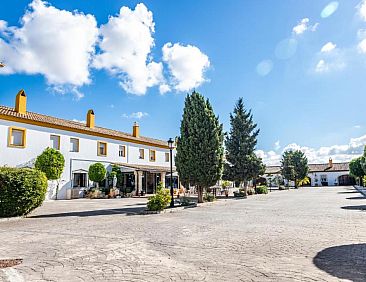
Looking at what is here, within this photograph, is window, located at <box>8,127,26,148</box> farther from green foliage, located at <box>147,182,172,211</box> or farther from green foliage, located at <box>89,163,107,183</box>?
green foliage, located at <box>147,182,172,211</box>

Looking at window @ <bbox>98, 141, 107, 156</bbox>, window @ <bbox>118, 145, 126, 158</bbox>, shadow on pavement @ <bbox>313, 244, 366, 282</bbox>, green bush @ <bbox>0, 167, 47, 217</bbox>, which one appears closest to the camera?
shadow on pavement @ <bbox>313, 244, 366, 282</bbox>

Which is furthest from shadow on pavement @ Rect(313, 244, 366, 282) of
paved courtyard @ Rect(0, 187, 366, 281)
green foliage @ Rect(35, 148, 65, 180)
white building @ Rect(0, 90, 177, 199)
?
white building @ Rect(0, 90, 177, 199)

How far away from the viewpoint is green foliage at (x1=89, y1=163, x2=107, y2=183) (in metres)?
27.4

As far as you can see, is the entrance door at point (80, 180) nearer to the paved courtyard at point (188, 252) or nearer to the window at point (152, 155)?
the window at point (152, 155)

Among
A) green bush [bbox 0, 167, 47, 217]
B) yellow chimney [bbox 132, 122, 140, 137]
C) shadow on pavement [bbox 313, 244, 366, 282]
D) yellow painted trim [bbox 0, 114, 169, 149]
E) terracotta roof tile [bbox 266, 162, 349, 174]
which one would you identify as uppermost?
yellow chimney [bbox 132, 122, 140, 137]

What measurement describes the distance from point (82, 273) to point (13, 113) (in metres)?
22.5

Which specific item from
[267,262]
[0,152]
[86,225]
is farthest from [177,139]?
[267,262]

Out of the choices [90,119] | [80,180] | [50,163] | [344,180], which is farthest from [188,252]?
[344,180]

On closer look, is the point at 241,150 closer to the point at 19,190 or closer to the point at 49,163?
the point at 49,163

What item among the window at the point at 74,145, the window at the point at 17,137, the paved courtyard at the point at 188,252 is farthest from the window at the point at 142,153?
the paved courtyard at the point at 188,252

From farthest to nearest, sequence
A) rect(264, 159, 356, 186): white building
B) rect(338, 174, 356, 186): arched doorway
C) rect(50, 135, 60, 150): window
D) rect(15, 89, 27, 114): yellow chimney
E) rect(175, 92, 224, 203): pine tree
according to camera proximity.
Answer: rect(264, 159, 356, 186): white building
rect(338, 174, 356, 186): arched doorway
rect(50, 135, 60, 150): window
rect(15, 89, 27, 114): yellow chimney
rect(175, 92, 224, 203): pine tree

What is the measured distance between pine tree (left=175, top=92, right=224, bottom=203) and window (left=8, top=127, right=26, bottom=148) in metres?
13.1

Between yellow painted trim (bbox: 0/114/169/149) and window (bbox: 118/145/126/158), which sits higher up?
yellow painted trim (bbox: 0/114/169/149)

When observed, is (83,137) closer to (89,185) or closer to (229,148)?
(89,185)
